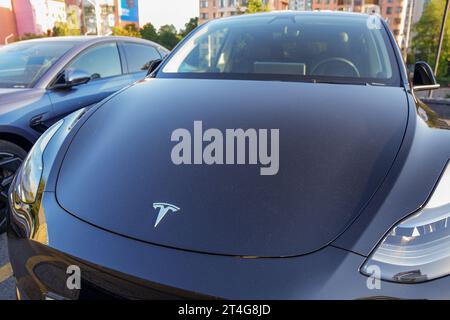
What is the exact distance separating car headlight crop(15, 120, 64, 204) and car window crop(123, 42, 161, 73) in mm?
2874

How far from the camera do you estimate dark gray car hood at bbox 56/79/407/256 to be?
3.57 ft

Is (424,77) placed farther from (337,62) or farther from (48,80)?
(48,80)

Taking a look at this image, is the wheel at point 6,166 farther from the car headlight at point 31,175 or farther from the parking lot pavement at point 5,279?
the car headlight at point 31,175

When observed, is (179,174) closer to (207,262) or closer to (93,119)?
(207,262)

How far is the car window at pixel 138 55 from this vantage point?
4.37 meters

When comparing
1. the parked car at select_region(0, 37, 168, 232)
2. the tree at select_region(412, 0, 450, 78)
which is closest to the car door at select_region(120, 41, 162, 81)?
the parked car at select_region(0, 37, 168, 232)

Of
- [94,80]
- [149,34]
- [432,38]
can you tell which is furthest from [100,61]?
[432,38]

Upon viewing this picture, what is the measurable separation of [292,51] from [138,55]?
2.77 m

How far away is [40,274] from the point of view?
1.21 meters

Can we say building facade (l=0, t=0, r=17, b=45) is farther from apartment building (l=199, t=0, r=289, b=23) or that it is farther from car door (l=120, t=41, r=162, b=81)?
car door (l=120, t=41, r=162, b=81)

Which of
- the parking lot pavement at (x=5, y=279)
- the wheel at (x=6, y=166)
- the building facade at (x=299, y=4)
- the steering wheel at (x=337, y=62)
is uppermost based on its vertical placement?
the building facade at (x=299, y=4)

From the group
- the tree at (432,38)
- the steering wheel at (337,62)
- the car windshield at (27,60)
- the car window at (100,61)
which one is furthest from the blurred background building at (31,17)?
the steering wheel at (337,62)

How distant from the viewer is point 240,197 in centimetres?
118

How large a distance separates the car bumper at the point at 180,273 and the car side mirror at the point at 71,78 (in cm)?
232
